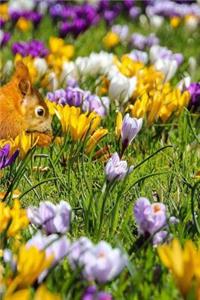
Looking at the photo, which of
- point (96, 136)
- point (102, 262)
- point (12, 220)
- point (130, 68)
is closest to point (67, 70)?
point (130, 68)

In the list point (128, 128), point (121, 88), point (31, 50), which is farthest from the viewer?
point (31, 50)

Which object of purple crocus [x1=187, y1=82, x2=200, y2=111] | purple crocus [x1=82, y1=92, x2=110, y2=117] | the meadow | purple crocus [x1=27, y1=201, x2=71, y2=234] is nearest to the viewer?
the meadow

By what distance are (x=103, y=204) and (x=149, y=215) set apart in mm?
305

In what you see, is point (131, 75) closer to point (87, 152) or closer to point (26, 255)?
point (87, 152)

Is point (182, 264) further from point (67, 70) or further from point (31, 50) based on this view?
point (31, 50)

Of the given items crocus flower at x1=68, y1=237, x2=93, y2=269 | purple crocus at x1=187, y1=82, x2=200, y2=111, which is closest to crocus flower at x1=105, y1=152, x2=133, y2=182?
crocus flower at x1=68, y1=237, x2=93, y2=269

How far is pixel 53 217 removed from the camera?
260 centimetres

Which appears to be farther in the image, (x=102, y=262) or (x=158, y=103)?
(x=158, y=103)

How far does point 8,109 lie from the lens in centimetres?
404

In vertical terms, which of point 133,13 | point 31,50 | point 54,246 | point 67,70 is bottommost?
point 133,13

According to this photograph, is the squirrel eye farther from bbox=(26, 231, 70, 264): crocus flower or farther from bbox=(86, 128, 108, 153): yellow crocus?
bbox=(26, 231, 70, 264): crocus flower

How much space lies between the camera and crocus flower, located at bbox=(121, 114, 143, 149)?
135 inches

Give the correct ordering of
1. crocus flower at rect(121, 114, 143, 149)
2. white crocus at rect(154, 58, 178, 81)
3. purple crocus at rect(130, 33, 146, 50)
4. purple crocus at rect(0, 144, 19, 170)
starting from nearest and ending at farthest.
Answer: purple crocus at rect(0, 144, 19, 170) → crocus flower at rect(121, 114, 143, 149) → white crocus at rect(154, 58, 178, 81) → purple crocus at rect(130, 33, 146, 50)

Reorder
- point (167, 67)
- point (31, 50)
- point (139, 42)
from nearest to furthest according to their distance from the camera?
point (167, 67) < point (31, 50) < point (139, 42)
